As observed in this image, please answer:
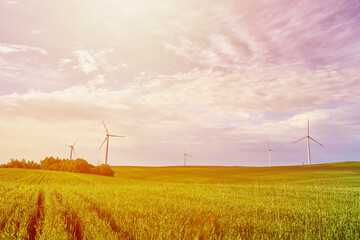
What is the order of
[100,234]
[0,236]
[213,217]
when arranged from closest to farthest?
[100,234] → [0,236] → [213,217]

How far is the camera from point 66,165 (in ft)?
276

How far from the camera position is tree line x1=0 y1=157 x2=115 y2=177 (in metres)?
77.8

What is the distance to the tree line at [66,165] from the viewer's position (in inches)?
3061

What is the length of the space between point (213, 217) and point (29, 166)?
103 m

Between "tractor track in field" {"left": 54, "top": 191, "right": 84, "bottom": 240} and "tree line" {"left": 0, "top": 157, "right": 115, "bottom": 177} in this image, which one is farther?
"tree line" {"left": 0, "top": 157, "right": 115, "bottom": 177}

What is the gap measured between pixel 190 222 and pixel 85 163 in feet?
266

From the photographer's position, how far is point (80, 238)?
17.4 ft

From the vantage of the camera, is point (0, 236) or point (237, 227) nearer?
point (0, 236)

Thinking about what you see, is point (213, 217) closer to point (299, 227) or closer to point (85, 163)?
point (299, 227)

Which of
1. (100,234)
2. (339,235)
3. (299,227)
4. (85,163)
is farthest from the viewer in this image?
(85,163)

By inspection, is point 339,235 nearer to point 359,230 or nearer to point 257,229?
A: point 359,230

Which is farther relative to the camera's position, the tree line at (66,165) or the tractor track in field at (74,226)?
the tree line at (66,165)

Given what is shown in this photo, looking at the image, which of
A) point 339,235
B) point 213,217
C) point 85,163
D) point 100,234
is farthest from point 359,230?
point 85,163

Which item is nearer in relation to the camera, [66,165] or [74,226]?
[74,226]
